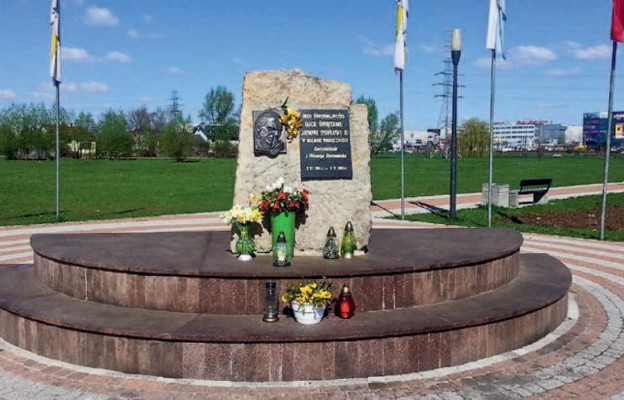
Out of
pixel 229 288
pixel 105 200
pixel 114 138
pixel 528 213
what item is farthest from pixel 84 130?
pixel 229 288

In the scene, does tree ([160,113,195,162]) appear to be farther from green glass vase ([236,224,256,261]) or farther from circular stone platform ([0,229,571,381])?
green glass vase ([236,224,256,261])

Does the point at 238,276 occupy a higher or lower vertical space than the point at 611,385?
higher

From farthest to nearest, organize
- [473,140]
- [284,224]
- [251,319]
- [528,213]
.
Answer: [473,140], [528,213], [284,224], [251,319]

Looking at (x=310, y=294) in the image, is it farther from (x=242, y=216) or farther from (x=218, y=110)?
(x=218, y=110)

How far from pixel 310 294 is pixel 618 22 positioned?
1007 centimetres

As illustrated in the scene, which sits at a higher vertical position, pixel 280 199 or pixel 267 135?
pixel 267 135

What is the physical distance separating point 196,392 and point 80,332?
1497mm

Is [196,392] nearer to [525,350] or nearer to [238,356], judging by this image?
[238,356]

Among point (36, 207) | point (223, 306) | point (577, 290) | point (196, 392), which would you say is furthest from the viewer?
point (36, 207)

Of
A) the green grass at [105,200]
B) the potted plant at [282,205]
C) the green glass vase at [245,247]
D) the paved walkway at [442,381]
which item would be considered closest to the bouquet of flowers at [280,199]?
the potted plant at [282,205]

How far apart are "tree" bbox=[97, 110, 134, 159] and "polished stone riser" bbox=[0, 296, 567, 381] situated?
78687 millimetres

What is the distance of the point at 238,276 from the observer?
20.4ft

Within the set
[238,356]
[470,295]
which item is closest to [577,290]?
[470,295]

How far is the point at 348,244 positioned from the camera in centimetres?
726
